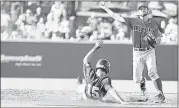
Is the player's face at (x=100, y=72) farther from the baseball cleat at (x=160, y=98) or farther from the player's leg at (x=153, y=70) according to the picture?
the baseball cleat at (x=160, y=98)

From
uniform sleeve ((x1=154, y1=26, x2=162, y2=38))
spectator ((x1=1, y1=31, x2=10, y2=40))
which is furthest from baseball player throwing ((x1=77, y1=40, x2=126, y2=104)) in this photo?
spectator ((x1=1, y1=31, x2=10, y2=40))

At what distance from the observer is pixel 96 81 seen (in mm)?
5047

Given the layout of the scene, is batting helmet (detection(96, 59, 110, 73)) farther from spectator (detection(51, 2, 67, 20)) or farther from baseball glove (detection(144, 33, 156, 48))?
spectator (detection(51, 2, 67, 20))

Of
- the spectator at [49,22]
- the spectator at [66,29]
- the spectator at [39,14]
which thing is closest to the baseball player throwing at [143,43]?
the spectator at [66,29]

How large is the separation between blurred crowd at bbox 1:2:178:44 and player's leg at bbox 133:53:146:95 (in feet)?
0.85

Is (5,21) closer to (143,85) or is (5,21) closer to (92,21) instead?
(92,21)

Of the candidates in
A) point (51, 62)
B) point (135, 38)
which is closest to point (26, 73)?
point (51, 62)

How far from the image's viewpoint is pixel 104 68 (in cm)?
501

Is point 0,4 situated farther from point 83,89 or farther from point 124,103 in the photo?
point 124,103

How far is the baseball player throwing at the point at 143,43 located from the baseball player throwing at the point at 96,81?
354 mm

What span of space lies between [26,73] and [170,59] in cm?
190

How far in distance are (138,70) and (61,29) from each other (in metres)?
1.15

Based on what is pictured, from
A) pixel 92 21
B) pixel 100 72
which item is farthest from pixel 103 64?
pixel 92 21

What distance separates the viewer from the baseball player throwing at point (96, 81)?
5004 millimetres
